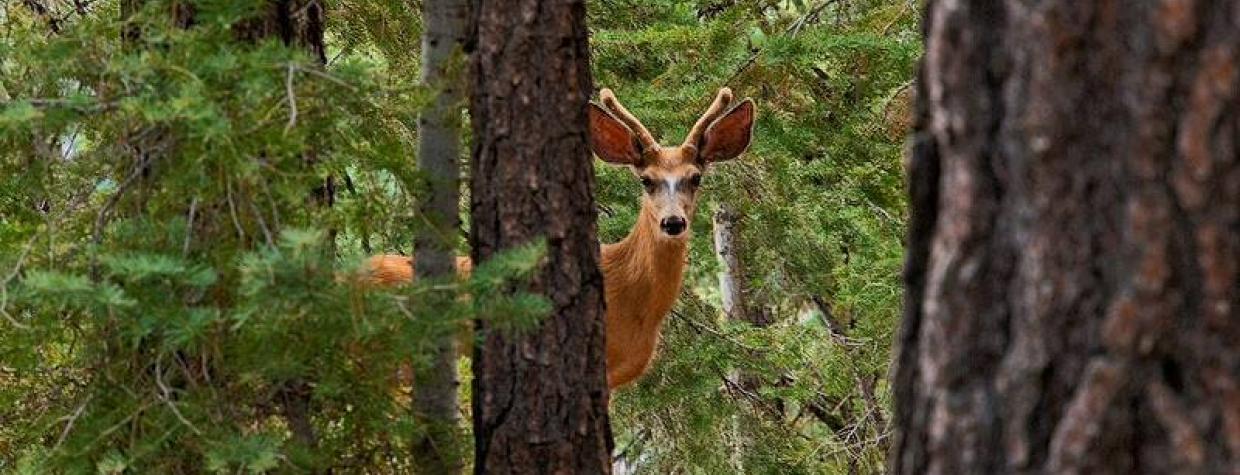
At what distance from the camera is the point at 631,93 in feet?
32.3

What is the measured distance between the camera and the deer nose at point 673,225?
301 inches

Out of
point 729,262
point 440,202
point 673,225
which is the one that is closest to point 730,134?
point 673,225

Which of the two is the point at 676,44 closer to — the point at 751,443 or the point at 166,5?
the point at 751,443

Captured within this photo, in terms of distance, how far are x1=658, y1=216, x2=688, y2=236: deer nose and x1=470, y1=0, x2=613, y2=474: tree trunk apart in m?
2.39

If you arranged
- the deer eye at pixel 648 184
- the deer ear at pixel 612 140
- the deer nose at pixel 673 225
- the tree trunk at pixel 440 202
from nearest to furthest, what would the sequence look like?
the tree trunk at pixel 440 202 → the deer nose at pixel 673 225 → the deer ear at pixel 612 140 → the deer eye at pixel 648 184

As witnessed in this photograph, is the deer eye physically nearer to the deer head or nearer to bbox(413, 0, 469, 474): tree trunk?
the deer head

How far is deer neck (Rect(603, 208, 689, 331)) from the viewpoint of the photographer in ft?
25.9

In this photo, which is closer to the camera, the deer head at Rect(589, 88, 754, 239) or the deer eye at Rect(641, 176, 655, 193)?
the deer head at Rect(589, 88, 754, 239)

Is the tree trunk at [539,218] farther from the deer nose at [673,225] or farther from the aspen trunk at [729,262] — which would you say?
the aspen trunk at [729,262]

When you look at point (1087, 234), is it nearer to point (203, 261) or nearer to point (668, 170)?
point (203, 261)

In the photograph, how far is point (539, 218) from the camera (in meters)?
5.09

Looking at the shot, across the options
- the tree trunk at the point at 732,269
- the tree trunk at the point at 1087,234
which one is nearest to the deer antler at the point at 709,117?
the tree trunk at the point at 732,269

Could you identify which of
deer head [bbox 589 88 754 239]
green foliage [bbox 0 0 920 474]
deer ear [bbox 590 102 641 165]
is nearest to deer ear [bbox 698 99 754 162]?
deer head [bbox 589 88 754 239]

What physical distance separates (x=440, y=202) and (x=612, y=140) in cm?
258
